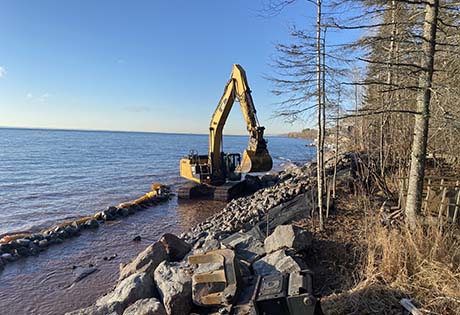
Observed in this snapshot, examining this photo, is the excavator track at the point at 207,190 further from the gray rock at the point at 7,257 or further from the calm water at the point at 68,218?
the gray rock at the point at 7,257

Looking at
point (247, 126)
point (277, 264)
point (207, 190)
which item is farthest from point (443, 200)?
point (207, 190)

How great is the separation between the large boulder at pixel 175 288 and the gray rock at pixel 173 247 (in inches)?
46.9

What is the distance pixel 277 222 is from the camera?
7.17 metres

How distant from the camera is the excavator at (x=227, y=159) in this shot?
12.7 m

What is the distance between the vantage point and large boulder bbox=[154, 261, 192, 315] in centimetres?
427

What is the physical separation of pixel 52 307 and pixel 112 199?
10.5 m

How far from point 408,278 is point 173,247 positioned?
13.9ft

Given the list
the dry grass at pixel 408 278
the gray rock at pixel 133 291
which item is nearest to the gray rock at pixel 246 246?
the gray rock at pixel 133 291

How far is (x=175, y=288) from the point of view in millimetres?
4430

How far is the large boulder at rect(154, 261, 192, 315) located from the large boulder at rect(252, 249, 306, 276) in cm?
102

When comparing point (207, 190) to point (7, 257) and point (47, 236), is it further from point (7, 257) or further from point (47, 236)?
point (7, 257)

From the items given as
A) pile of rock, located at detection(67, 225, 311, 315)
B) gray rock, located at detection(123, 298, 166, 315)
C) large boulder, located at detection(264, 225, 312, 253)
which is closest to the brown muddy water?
pile of rock, located at detection(67, 225, 311, 315)

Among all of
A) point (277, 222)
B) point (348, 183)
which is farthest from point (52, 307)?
point (348, 183)

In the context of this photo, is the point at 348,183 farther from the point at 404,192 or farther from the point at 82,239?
the point at 82,239
